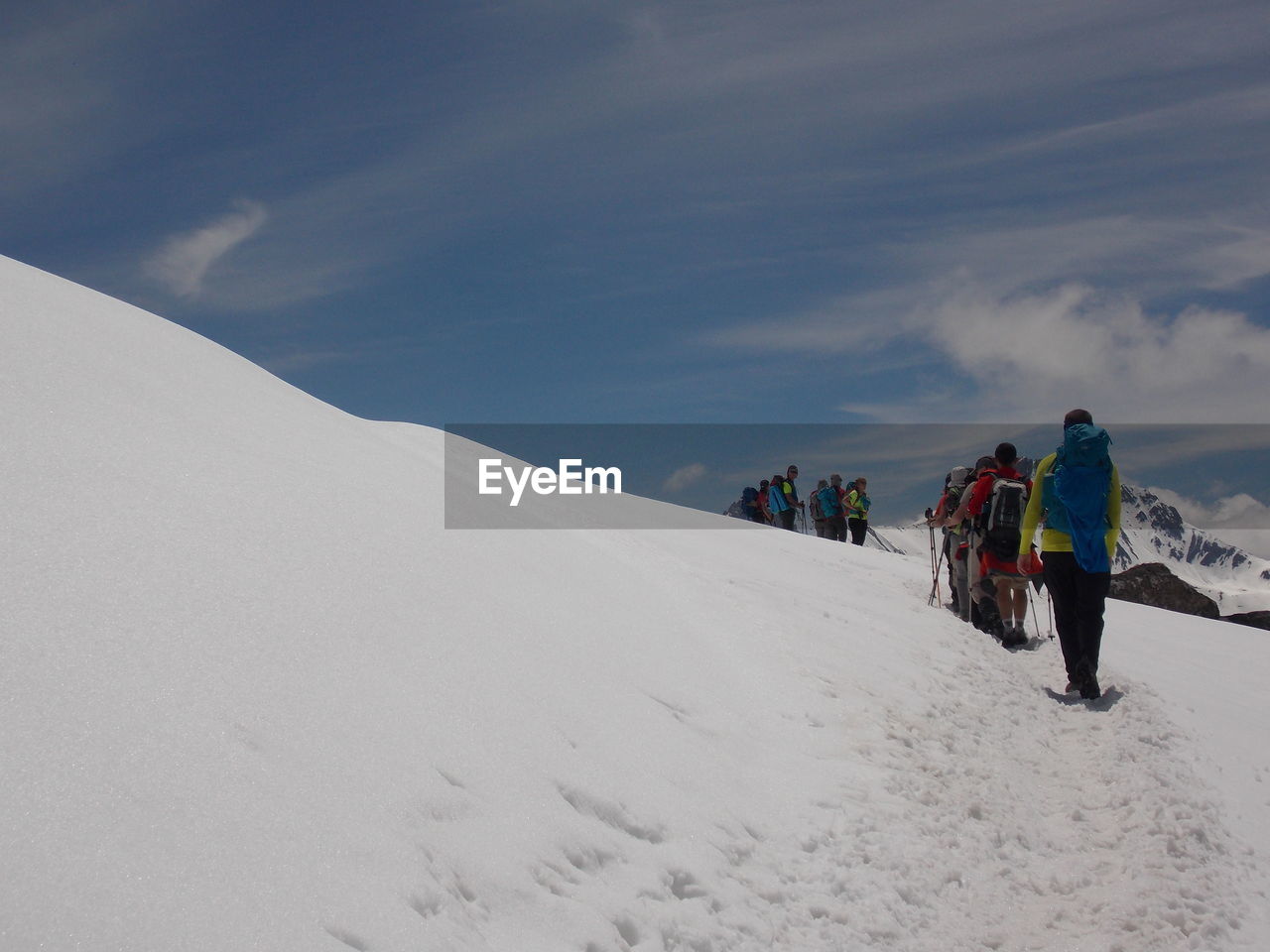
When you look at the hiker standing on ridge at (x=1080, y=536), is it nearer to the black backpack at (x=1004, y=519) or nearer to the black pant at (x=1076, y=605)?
the black pant at (x=1076, y=605)

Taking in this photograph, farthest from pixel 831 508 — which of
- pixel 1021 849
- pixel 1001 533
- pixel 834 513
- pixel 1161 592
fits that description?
pixel 1021 849

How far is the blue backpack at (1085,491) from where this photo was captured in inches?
332

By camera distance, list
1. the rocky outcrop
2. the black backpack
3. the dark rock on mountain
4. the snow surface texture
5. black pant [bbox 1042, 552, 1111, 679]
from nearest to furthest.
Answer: the snow surface texture, black pant [bbox 1042, 552, 1111, 679], the black backpack, the dark rock on mountain, the rocky outcrop

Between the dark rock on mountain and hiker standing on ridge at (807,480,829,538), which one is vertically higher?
hiker standing on ridge at (807,480,829,538)

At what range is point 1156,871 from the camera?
5598 millimetres

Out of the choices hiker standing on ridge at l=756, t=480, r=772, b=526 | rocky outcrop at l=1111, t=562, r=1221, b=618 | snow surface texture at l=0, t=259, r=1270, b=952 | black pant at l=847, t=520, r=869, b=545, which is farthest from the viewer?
hiker standing on ridge at l=756, t=480, r=772, b=526

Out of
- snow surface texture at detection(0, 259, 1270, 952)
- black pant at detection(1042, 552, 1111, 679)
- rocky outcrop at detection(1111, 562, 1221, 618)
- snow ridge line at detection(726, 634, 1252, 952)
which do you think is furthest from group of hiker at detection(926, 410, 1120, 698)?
rocky outcrop at detection(1111, 562, 1221, 618)

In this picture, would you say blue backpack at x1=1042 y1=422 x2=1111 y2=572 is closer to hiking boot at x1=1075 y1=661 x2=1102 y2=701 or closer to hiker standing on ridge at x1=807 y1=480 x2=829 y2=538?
hiking boot at x1=1075 y1=661 x2=1102 y2=701

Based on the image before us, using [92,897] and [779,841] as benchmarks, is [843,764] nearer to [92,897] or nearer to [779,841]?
[779,841]

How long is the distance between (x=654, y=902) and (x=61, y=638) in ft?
8.79

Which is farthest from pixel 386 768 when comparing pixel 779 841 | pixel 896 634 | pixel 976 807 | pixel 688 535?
pixel 688 535

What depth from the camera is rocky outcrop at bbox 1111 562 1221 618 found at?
63.7ft

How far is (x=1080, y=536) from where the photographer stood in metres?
8.48

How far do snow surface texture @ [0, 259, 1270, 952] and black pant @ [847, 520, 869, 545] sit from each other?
12773 millimetres
